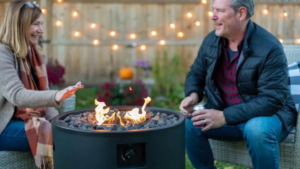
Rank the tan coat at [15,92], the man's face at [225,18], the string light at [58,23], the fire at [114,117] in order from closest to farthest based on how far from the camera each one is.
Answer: the fire at [114,117]
the tan coat at [15,92]
the man's face at [225,18]
the string light at [58,23]

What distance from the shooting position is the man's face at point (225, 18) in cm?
232

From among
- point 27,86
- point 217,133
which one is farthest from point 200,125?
point 27,86

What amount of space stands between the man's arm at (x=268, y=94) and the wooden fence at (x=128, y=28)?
147 inches

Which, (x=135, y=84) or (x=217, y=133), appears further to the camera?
(x=135, y=84)

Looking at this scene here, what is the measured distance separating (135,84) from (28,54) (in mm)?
2416

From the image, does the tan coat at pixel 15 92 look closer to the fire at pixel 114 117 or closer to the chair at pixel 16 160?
the chair at pixel 16 160

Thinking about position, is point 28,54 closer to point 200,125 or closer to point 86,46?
point 200,125

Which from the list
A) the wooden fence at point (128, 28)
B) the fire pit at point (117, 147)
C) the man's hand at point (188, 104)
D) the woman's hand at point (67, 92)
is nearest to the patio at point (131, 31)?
the wooden fence at point (128, 28)

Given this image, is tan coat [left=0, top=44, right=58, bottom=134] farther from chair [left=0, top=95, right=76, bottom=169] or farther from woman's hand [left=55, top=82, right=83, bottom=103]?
chair [left=0, top=95, right=76, bottom=169]

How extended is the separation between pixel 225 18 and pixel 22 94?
4.10ft

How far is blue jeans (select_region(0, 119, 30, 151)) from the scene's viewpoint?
2.27m

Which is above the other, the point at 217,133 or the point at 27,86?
the point at 27,86

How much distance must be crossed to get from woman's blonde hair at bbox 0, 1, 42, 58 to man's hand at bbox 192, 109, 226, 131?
110 cm

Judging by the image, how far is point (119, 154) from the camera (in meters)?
1.83
